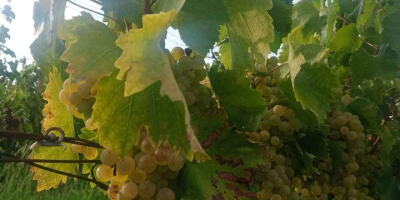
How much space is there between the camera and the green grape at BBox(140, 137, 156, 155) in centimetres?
61

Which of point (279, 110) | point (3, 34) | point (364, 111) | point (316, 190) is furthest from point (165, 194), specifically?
point (3, 34)

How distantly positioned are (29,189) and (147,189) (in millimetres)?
2739

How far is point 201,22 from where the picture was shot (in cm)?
69

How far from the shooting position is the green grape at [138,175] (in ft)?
2.10

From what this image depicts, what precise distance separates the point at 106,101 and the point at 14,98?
15.0 ft

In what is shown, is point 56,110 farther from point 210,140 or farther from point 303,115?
point 303,115

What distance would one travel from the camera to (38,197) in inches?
121

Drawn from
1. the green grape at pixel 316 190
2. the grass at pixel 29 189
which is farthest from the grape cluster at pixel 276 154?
the grass at pixel 29 189

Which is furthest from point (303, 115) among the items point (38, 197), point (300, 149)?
point (38, 197)

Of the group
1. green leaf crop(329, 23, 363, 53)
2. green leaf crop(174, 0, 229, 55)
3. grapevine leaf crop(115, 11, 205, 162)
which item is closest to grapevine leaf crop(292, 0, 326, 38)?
green leaf crop(329, 23, 363, 53)

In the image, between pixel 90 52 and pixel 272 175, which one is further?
pixel 272 175

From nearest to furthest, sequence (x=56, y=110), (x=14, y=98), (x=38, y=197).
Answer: (x=56, y=110), (x=38, y=197), (x=14, y=98)

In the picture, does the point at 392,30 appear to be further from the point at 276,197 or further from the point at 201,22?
the point at 201,22

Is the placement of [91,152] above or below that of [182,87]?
below
